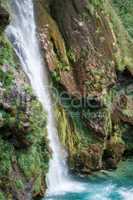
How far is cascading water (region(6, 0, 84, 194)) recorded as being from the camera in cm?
1332

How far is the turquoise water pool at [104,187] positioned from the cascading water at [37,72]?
1.02ft

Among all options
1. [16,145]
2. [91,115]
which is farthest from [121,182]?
[16,145]

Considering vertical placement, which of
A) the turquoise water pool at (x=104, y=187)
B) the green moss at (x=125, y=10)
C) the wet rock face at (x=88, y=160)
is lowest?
the turquoise water pool at (x=104, y=187)

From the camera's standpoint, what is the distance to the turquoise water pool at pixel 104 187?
12.8 metres

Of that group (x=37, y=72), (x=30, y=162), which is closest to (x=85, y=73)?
(x=37, y=72)

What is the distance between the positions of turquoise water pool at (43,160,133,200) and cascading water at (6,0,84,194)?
1.02 feet

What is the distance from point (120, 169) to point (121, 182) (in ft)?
4.45

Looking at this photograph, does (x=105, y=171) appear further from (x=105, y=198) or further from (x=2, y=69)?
(x=2, y=69)

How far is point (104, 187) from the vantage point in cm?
1375

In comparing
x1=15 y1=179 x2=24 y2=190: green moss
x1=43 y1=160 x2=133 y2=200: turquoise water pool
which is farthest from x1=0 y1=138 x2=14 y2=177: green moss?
x1=43 y1=160 x2=133 y2=200: turquoise water pool

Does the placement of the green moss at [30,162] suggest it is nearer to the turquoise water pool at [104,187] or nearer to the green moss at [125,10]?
the turquoise water pool at [104,187]

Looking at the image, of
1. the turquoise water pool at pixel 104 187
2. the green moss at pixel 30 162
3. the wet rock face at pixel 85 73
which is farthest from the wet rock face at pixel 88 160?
the green moss at pixel 30 162

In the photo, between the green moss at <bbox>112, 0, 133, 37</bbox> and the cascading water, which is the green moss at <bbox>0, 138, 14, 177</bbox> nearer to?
the cascading water

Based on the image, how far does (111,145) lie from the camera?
16.1m
